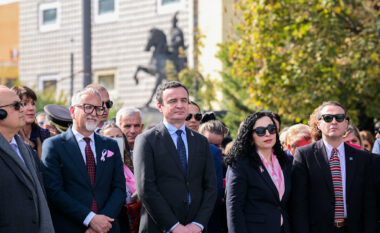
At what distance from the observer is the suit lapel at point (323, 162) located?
5.25 metres

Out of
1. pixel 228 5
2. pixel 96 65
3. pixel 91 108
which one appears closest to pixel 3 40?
pixel 96 65

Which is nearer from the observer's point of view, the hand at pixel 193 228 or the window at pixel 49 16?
the hand at pixel 193 228

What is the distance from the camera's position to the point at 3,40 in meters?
47.6

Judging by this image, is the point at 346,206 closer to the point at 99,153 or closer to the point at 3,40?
the point at 99,153

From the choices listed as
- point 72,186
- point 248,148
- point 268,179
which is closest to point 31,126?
point 72,186

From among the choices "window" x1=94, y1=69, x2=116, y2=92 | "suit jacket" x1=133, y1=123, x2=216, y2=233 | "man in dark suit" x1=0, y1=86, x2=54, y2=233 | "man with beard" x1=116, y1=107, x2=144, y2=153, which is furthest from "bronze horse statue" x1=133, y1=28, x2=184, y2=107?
"man in dark suit" x1=0, y1=86, x2=54, y2=233

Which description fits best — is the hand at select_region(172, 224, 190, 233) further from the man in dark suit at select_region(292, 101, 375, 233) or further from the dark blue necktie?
the man in dark suit at select_region(292, 101, 375, 233)

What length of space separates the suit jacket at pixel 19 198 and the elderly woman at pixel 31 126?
4.36 feet

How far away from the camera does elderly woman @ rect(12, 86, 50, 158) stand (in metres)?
5.71

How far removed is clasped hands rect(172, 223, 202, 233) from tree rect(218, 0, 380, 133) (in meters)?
7.28

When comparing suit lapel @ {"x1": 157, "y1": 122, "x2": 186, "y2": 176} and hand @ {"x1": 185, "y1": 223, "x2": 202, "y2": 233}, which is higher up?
suit lapel @ {"x1": 157, "y1": 122, "x2": 186, "y2": 176}

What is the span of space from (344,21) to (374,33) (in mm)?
978

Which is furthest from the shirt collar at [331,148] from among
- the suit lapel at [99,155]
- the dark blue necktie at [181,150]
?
the suit lapel at [99,155]

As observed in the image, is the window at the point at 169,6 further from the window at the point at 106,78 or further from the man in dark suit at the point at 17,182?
the man in dark suit at the point at 17,182
